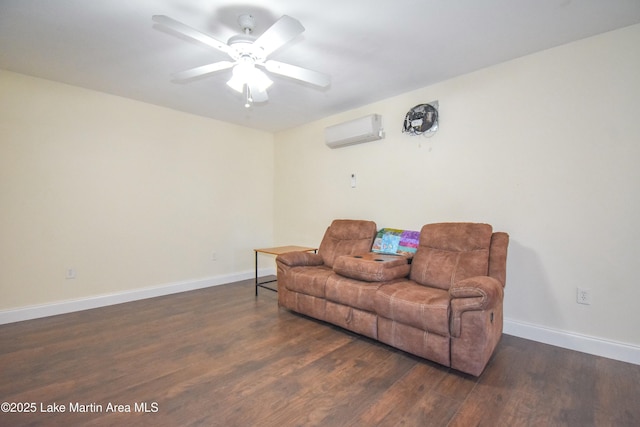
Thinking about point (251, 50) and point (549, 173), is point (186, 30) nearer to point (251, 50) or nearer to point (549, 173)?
point (251, 50)

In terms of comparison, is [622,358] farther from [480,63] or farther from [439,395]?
[480,63]

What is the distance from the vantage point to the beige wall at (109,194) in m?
2.91

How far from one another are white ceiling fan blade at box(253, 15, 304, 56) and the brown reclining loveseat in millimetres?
1826

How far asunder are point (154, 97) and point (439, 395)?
4.03 m

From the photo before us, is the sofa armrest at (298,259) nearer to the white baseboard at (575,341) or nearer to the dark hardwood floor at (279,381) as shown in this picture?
the dark hardwood floor at (279,381)

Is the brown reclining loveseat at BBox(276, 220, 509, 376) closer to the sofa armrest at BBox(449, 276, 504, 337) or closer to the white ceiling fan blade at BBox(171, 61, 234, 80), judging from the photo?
the sofa armrest at BBox(449, 276, 504, 337)

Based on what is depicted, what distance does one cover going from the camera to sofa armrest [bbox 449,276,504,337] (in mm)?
1824

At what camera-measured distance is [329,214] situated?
13.6ft

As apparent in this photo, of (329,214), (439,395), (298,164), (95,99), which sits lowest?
(439,395)

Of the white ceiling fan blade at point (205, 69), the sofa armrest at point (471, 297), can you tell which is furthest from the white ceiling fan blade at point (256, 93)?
the sofa armrest at point (471, 297)

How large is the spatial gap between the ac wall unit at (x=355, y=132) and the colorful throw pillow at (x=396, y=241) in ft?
3.78

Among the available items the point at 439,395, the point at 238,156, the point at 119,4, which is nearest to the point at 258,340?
the point at 439,395

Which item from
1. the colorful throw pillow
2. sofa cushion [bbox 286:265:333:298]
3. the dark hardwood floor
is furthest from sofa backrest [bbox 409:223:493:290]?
sofa cushion [bbox 286:265:333:298]

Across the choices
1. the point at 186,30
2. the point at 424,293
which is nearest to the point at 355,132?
the point at 424,293
